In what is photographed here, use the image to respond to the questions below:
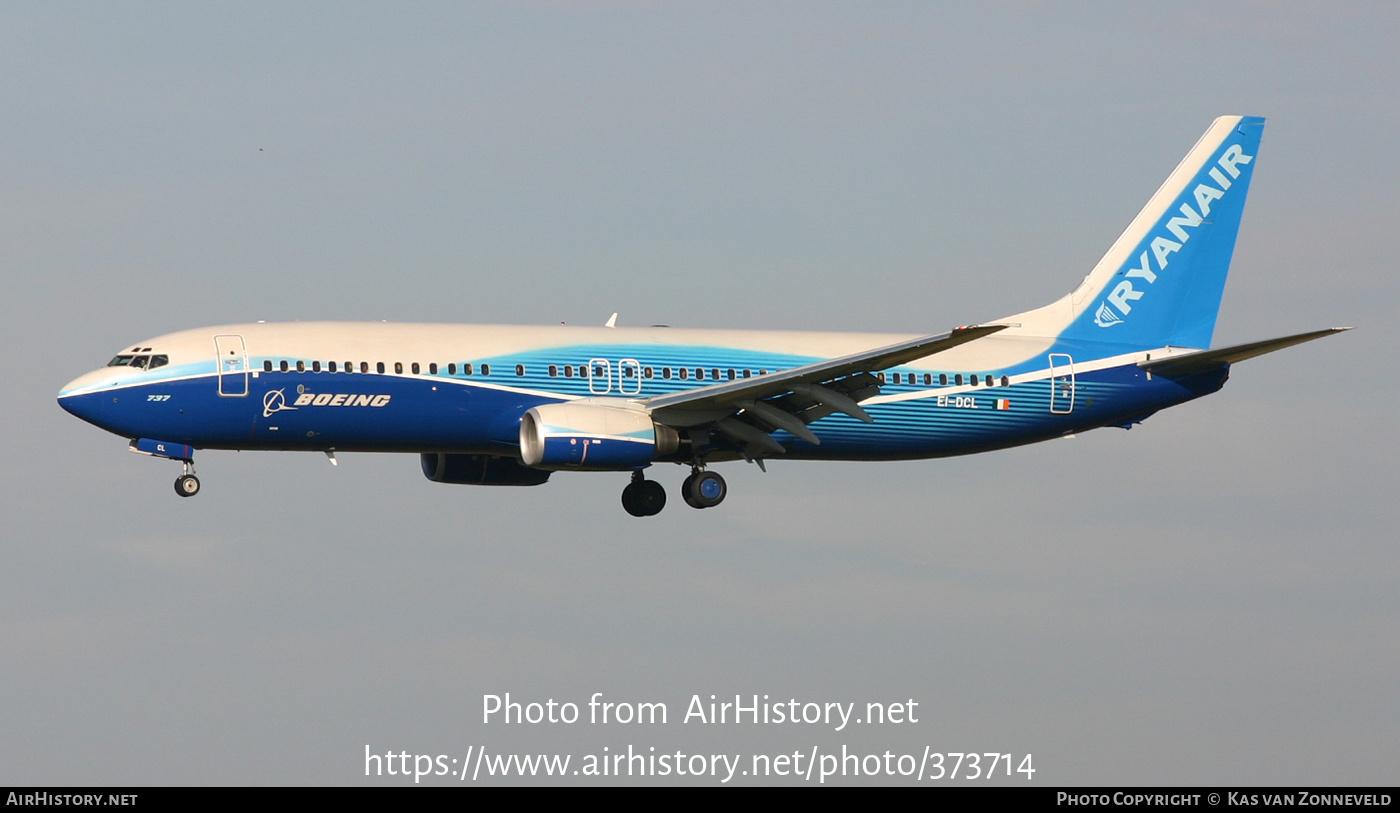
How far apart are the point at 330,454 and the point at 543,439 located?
607 cm

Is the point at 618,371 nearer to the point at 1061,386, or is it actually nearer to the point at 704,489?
the point at 704,489

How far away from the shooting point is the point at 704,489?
55.2 m

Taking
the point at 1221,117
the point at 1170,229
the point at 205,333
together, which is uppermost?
the point at 1221,117

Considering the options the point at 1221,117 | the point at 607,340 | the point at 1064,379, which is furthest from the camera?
the point at 1221,117

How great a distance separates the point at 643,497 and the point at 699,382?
16.0ft

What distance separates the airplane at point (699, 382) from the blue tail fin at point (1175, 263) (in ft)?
0.19

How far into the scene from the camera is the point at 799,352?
55.9 metres

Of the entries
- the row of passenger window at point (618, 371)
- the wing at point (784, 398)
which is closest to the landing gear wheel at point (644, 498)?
the wing at point (784, 398)

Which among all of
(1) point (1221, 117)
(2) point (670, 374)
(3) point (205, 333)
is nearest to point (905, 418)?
(2) point (670, 374)

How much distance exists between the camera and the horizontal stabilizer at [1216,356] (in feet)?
172

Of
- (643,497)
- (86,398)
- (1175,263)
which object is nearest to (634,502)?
(643,497)

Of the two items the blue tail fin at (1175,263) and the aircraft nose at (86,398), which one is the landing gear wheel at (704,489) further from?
the aircraft nose at (86,398)

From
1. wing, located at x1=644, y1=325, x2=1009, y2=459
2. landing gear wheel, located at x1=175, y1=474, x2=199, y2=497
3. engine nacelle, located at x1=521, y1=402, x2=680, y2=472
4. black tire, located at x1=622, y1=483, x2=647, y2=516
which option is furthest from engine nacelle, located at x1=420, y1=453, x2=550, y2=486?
landing gear wheel, located at x1=175, y1=474, x2=199, y2=497

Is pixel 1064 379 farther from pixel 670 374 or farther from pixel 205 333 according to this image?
pixel 205 333
